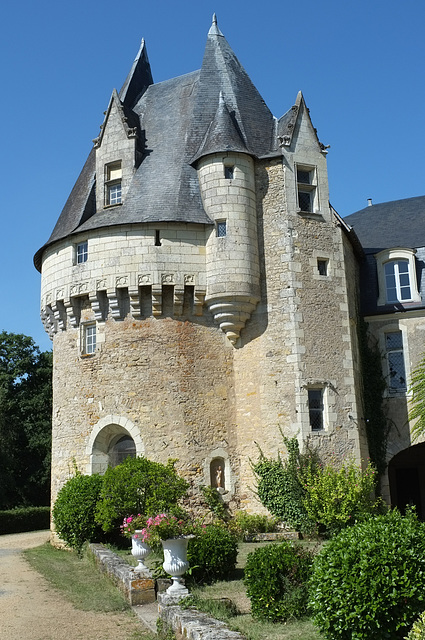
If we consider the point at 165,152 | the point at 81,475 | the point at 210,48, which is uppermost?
the point at 210,48

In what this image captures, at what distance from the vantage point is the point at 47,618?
9664 mm

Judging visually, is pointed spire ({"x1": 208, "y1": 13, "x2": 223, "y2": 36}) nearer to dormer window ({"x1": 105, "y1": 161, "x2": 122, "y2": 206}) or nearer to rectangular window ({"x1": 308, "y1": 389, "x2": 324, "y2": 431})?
dormer window ({"x1": 105, "y1": 161, "x2": 122, "y2": 206})

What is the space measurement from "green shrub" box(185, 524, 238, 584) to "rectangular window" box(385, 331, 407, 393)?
1026 centimetres

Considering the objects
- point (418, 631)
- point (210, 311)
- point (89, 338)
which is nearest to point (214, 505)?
point (210, 311)

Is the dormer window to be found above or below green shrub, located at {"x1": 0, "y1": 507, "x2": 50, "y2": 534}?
above

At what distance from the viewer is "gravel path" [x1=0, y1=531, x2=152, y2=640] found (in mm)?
8633

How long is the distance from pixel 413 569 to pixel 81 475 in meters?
12.4

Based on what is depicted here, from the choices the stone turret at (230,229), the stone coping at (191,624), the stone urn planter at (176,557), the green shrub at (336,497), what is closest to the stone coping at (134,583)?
the stone urn planter at (176,557)

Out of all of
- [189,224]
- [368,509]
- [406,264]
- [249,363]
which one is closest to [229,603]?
[368,509]

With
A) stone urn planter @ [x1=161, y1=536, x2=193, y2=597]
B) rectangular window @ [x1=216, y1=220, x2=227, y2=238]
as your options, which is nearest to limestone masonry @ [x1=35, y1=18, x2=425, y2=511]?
rectangular window @ [x1=216, y1=220, x2=227, y2=238]

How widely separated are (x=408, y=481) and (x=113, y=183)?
48.4 feet

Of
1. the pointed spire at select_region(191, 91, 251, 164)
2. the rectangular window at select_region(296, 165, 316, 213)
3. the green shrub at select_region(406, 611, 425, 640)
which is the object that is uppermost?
the pointed spire at select_region(191, 91, 251, 164)

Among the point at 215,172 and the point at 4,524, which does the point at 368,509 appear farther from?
the point at 4,524

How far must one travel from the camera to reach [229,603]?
29.5 feet
